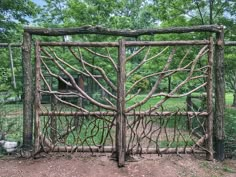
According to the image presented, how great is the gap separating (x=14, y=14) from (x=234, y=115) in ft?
19.2

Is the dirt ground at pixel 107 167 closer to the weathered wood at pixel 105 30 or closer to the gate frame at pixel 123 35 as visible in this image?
the gate frame at pixel 123 35

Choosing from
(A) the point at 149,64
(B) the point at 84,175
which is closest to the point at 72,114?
(B) the point at 84,175

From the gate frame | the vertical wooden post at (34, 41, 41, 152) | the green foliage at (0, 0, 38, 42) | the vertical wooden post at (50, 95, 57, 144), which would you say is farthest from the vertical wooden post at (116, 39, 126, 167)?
the green foliage at (0, 0, 38, 42)

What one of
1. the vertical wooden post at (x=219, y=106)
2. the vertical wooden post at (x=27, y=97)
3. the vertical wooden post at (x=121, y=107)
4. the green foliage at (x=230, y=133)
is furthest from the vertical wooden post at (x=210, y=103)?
the vertical wooden post at (x=27, y=97)

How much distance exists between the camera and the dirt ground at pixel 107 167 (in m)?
3.24

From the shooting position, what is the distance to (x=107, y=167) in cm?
340

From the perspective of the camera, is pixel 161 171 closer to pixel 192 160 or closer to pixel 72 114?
pixel 192 160

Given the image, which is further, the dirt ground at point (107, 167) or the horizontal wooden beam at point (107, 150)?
the horizontal wooden beam at point (107, 150)

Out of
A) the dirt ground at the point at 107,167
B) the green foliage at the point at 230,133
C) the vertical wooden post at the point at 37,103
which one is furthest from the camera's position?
the green foliage at the point at 230,133

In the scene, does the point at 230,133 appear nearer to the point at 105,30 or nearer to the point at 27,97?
the point at 105,30

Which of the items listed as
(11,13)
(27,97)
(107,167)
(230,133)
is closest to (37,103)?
(27,97)

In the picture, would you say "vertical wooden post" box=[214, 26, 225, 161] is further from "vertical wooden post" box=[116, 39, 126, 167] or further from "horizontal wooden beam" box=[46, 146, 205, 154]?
"vertical wooden post" box=[116, 39, 126, 167]

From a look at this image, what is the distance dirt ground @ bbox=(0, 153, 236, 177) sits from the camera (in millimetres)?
3244

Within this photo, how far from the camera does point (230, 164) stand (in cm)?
364
